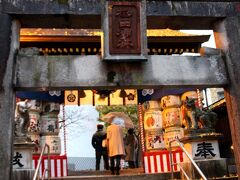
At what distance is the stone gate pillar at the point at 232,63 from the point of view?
5.85m

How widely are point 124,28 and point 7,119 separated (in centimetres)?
236

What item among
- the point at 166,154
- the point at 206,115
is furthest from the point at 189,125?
the point at 166,154

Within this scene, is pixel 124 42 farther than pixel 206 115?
No

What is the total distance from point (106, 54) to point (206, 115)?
503cm

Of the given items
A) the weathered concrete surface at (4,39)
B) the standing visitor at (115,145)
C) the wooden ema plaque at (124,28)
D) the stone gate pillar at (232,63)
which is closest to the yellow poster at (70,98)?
the standing visitor at (115,145)

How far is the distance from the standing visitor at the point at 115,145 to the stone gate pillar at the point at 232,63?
484 cm

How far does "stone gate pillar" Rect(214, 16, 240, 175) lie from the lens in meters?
5.85

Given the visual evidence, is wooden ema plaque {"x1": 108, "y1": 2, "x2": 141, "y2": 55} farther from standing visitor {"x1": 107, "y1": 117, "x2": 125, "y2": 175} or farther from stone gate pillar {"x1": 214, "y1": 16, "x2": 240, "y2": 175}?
standing visitor {"x1": 107, "y1": 117, "x2": 125, "y2": 175}

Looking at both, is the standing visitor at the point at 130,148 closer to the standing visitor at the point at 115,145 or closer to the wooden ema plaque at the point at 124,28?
the standing visitor at the point at 115,145

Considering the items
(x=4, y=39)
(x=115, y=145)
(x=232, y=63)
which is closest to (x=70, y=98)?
(x=115, y=145)

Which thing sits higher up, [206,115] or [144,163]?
[206,115]

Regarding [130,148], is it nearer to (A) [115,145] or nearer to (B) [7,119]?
(A) [115,145]

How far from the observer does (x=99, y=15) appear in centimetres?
598

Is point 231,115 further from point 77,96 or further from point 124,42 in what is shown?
point 77,96
